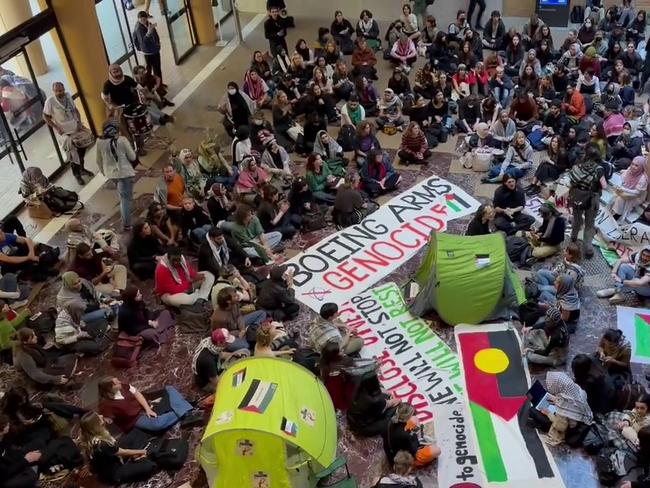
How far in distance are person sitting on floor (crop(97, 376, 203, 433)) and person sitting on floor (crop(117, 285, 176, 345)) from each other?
1048 millimetres

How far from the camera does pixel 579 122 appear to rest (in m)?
12.9

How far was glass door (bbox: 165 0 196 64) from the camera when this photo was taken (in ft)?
57.1

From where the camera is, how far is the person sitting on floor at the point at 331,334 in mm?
8664

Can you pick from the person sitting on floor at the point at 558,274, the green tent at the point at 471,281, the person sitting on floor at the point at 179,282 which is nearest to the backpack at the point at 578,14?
the person sitting on floor at the point at 558,274

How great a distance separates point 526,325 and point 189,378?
14.0 ft

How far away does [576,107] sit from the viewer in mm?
13008

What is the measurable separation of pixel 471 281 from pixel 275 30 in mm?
9666

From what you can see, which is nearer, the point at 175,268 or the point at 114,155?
the point at 175,268

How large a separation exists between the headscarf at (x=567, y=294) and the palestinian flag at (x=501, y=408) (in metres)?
0.72

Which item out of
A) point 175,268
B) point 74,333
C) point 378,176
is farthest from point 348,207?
point 74,333

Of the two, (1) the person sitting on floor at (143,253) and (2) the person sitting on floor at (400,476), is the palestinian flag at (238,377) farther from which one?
(1) the person sitting on floor at (143,253)

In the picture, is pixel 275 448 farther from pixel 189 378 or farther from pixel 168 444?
pixel 189 378

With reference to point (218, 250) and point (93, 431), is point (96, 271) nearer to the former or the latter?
point (218, 250)

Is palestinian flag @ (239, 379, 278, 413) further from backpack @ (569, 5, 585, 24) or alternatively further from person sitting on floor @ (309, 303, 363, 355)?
backpack @ (569, 5, 585, 24)
